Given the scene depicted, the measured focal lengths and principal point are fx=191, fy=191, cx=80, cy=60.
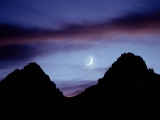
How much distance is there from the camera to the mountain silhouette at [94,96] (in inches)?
4299

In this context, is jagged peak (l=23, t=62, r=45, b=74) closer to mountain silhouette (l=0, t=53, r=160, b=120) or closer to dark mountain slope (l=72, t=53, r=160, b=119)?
mountain silhouette (l=0, t=53, r=160, b=120)

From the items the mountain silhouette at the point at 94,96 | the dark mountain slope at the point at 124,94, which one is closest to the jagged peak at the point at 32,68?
the mountain silhouette at the point at 94,96

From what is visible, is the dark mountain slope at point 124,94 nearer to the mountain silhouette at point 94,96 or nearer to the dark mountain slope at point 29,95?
the mountain silhouette at point 94,96

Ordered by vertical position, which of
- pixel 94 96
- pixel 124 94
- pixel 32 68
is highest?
pixel 32 68

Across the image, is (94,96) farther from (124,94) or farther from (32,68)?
(32,68)

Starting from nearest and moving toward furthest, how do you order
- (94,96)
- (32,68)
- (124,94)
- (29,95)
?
(124,94) → (94,96) → (29,95) → (32,68)

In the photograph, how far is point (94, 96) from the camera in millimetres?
127438

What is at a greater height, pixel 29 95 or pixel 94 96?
pixel 29 95

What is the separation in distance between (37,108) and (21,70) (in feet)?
115

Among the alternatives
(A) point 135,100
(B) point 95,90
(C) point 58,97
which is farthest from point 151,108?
(C) point 58,97

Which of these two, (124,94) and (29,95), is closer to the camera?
(124,94)

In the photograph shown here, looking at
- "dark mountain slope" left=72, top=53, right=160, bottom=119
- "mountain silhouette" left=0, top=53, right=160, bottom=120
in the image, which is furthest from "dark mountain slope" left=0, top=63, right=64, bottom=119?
"dark mountain slope" left=72, top=53, right=160, bottom=119

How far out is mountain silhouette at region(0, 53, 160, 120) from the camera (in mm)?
109188

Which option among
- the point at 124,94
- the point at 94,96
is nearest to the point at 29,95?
the point at 94,96
